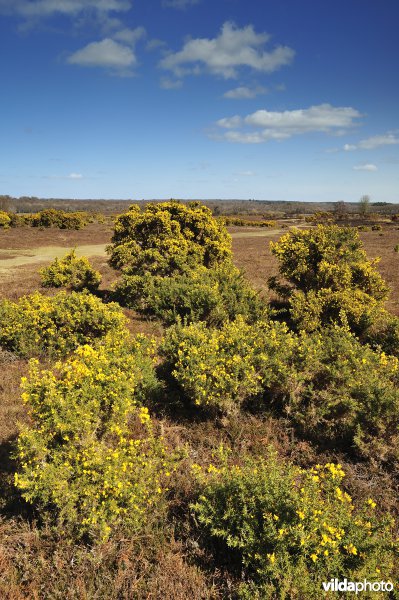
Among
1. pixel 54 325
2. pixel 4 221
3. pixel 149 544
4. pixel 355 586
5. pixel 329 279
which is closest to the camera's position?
pixel 355 586

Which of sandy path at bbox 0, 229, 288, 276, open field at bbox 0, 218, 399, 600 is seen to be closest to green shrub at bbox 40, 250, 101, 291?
sandy path at bbox 0, 229, 288, 276

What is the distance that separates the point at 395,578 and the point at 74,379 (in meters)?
4.27

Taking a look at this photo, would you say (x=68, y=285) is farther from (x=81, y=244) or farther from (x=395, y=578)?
(x=81, y=244)

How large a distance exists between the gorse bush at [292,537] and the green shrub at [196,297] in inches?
269

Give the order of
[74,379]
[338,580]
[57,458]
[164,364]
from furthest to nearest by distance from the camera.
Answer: [164,364], [74,379], [57,458], [338,580]

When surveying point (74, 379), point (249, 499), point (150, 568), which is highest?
point (74, 379)

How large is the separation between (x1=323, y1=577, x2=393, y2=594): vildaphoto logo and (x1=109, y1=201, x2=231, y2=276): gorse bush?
12.5m

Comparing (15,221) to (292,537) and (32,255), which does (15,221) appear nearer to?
(32,255)

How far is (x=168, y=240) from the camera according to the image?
15.6 m

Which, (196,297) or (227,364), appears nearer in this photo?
(227,364)

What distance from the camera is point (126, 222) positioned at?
1719cm

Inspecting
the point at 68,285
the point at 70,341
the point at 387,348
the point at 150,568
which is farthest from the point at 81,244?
the point at 150,568

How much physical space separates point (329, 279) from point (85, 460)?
1044cm

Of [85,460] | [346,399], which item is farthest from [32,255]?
[346,399]
